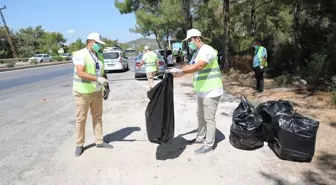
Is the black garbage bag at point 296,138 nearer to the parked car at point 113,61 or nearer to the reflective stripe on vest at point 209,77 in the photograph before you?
the reflective stripe on vest at point 209,77

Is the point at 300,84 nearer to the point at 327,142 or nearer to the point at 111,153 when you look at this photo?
the point at 327,142

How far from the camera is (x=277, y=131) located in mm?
4137

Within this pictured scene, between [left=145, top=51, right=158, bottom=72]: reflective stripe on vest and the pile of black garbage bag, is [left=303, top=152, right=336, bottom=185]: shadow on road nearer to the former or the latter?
the pile of black garbage bag

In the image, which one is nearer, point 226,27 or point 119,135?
point 119,135

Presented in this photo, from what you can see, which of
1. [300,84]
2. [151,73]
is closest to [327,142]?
[300,84]

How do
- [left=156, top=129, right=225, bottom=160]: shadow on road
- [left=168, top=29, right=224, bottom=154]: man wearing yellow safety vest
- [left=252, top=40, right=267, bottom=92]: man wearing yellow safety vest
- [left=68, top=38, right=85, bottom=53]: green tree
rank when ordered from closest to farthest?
[left=168, top=29, right=224, bottom=154]: man wearing yellow safety vest
[left=156, top=129, right=225, bottom=160]: shadow on road
[left=252, top=40, right=267, bottom=92]: man wearing yellow safety vest
[left=68, top=38, right=85, bottom=53]: green tree

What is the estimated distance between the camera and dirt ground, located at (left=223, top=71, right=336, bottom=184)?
3.73 meters

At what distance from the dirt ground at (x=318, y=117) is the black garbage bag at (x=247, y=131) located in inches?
28.4

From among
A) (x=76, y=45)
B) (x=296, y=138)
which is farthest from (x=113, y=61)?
(x=76, y=45)

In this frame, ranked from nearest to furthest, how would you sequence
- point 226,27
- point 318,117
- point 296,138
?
point 296,138
point 318,117
point 226,27

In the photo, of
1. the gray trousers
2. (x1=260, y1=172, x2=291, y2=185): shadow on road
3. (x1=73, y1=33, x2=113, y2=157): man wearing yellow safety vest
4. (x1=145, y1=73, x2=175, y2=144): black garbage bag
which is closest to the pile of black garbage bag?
the gray trousers

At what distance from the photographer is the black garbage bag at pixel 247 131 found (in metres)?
4.36

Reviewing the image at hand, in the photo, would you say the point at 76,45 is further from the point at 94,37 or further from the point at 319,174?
the point at 319,174

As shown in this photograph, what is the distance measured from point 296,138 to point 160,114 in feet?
6.04
